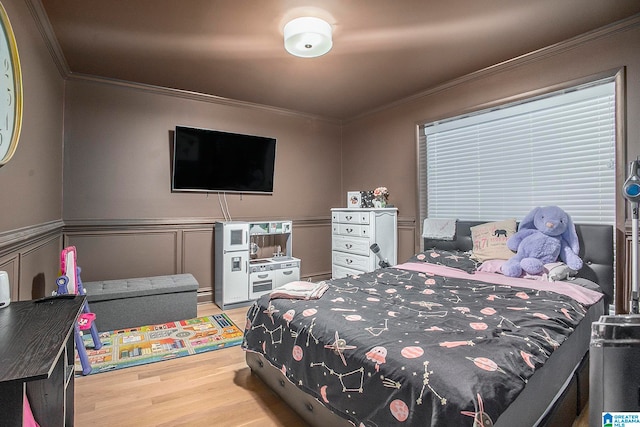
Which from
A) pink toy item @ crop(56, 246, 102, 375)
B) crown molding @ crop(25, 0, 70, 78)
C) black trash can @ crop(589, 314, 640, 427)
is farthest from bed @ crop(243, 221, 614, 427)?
crown molding @ crop(25, 0, 70, 78)

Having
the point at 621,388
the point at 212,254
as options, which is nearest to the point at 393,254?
the point at 212,254

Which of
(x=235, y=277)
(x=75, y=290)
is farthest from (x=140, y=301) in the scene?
(x=235, y=277)

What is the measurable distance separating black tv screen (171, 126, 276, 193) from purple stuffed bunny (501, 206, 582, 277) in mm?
3092

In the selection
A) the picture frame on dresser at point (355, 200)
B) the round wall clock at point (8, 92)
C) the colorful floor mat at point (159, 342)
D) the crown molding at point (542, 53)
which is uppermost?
the crown molding at point (542, 53)

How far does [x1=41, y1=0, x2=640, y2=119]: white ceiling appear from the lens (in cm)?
227

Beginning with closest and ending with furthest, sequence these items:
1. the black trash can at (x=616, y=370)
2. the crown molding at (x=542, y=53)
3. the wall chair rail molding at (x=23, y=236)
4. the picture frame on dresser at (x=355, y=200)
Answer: the black trash can at (x=616, y=370), the wall chair rail molding at (x=23, y=236), the crown molding at (x=542, y=53), the picture frame on dresser at (x=355, y=200)

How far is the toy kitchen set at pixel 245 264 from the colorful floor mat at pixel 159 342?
20.1 inches

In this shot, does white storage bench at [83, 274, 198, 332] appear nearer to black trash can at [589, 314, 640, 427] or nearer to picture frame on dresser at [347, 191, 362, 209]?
picture frame on dresser at [347, 191, 362, 209]

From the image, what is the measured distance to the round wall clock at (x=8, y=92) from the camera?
62.5 inches

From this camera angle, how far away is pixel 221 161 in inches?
163

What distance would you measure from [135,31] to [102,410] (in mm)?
2678

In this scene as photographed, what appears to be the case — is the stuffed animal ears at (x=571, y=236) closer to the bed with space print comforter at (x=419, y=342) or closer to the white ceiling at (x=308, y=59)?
the bed with space print comforter at (x=419, y=342)

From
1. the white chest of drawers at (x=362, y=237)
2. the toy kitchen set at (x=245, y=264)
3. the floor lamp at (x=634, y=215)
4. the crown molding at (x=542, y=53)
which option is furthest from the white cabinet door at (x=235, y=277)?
the floor lamp at (x=634, y=215)

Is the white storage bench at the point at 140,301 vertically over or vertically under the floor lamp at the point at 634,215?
under
